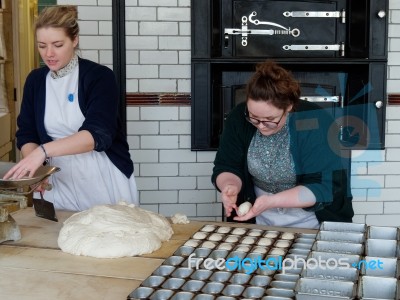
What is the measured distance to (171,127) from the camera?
4547mm

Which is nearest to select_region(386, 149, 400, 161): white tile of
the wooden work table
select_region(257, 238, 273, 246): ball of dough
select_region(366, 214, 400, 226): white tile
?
select_region(366, 214, 400, 226): white tile

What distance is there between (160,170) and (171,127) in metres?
0.32

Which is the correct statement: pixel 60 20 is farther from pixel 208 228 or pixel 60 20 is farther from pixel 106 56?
pixel 106 56

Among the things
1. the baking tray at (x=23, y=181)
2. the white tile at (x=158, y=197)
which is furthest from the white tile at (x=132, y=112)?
the baking tray at (x=23, y=181)

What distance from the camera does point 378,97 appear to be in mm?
4500

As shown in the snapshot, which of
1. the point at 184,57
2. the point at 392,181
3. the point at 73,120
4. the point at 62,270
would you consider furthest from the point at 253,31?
the point at 62,270

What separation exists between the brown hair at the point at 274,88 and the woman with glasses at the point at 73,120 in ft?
2.43

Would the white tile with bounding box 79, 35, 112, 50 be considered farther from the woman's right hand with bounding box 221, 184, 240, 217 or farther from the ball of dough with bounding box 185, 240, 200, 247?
the ball of dough with bounding box 185, 240, 200, 247

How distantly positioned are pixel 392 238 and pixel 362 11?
257 cm

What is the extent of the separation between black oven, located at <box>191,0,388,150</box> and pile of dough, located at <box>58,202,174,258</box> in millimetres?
1966

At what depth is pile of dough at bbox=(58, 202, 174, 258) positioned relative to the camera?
2.35 meters

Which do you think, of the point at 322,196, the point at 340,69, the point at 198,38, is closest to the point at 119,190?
the point at 322,196

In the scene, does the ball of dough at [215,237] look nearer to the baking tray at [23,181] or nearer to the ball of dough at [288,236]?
the ball of dough at [288,236]

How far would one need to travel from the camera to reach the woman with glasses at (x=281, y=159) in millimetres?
2764
